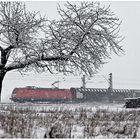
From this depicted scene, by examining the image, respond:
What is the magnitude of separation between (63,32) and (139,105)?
11.9 metres

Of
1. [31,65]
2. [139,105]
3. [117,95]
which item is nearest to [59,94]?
[117,95]

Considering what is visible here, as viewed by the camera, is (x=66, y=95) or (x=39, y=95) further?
(x=66, y=95)

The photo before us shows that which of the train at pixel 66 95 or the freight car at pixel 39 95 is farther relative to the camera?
the train at pixel 66 95

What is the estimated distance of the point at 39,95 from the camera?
154ft

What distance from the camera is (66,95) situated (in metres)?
49.0

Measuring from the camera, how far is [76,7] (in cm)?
1809

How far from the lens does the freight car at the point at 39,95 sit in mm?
45938

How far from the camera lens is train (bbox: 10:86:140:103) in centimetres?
4609

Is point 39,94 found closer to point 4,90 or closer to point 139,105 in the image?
point 139,105

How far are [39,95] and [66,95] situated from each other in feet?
13.1

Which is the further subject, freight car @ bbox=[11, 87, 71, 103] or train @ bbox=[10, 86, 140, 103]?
train @ bbox=[10, 86, 140, 103]

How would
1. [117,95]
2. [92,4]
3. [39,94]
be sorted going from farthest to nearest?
[117,95] < [39,94] < [92,4]

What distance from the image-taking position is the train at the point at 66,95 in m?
46.1

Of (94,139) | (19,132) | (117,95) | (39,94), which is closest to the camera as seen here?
(94,139)
